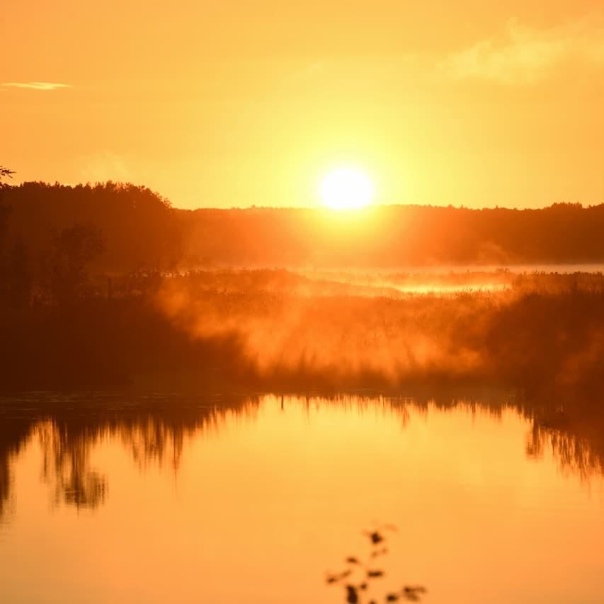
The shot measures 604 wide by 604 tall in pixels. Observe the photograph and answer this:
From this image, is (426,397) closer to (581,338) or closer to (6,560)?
(581,338)

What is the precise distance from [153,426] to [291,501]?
7961mm

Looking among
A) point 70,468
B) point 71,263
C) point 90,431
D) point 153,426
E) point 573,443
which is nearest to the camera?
point 70,468

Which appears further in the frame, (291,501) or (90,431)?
(90,431)

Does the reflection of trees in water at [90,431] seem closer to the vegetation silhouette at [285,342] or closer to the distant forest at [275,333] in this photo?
the vegetation silhouette at [285,342]

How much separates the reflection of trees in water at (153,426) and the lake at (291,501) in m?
0.07

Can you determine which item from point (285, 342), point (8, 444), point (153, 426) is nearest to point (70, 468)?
point (8, 444)

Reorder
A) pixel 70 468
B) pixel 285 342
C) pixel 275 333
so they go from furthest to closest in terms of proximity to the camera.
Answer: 1. pixel 275 333
2. pixel 285 342
3. pixel 70 468

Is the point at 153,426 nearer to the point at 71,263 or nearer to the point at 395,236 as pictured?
the point at 71,263

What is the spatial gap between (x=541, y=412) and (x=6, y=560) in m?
13.2

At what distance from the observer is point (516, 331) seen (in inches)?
1414

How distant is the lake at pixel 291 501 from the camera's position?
704 inches

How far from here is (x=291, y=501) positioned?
22.2 meters

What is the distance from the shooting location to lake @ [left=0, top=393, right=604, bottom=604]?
1789 cm

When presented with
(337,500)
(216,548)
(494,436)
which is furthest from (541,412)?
(216,548)
